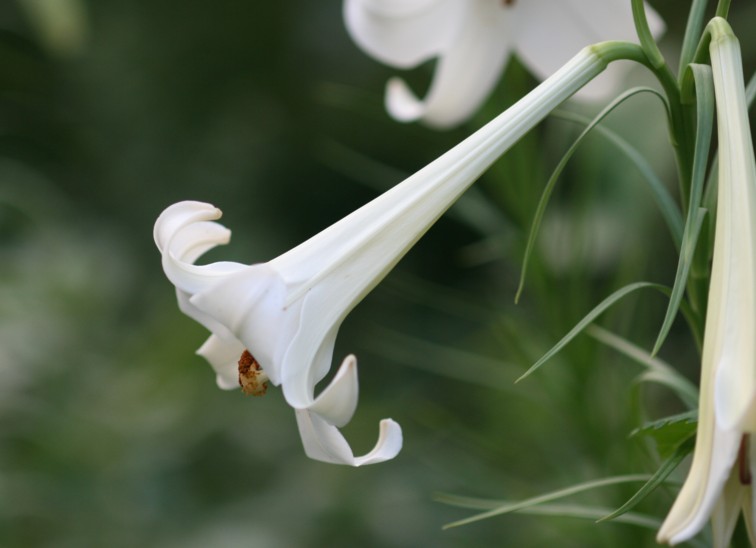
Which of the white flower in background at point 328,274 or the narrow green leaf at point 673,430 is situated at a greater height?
the white flower in background at point 328,274

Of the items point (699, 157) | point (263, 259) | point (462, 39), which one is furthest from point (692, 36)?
point (263, 259)

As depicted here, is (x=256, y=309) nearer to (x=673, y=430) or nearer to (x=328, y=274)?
(x=328, y=274)

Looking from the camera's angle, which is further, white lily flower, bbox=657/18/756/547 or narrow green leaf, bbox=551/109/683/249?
narrow green leaf, bbox=551/109/683/249

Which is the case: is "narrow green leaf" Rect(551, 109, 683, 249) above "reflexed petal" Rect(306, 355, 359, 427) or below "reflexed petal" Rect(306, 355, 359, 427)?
above

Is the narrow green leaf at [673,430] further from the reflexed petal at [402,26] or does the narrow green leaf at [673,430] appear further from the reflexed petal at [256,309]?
the reflexed petal at [402,26]

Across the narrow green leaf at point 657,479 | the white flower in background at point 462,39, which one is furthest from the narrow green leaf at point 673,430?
the white flower in background at point 462,39

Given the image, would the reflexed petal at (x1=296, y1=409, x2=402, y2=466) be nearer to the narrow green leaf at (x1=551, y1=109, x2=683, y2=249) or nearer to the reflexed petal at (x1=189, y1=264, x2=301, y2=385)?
the reflexed petal at (x1=189, y1=264, x2=301, y2=385)

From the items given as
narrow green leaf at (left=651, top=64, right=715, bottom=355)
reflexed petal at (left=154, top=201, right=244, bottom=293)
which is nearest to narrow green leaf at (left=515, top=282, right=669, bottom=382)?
narrow green leaf at (left=651, top=64, right=715, bottom=355)
